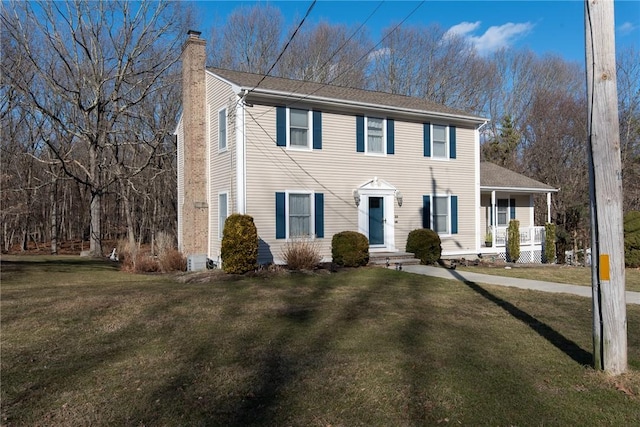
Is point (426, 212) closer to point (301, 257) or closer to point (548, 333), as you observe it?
point (301, 257)

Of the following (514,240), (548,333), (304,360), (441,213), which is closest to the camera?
(304,360)

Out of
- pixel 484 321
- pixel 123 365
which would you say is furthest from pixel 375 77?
pixel 123 365

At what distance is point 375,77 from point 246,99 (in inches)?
798

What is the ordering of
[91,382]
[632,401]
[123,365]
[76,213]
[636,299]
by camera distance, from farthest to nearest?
[76,213] < [636,299] < [123,365] < [91,382] < [632,401]

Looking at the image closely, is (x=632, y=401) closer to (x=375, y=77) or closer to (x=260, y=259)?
(x=260, y=259)

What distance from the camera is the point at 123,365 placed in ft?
16.3

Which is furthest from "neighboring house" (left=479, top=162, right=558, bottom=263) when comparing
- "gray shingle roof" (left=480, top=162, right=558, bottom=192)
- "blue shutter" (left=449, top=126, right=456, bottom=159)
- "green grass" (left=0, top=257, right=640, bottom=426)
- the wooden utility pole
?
the wooden utility pole

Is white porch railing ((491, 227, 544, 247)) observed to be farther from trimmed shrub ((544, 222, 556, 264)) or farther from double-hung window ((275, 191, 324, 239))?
double-hung window ((275, 191, 324, 239))

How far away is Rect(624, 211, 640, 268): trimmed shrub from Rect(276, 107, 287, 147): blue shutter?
37.8ft

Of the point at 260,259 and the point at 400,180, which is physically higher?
the point at 400,180

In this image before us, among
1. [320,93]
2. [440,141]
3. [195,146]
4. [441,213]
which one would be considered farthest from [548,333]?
[195,146]

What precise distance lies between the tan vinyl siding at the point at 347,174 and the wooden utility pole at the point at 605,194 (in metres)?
9.89

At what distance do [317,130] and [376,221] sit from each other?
363 centimetres

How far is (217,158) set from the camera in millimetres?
14875
